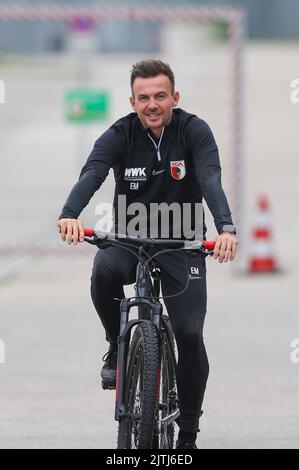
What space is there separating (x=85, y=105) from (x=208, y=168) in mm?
9569

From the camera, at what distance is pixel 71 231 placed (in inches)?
256

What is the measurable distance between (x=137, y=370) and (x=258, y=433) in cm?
178

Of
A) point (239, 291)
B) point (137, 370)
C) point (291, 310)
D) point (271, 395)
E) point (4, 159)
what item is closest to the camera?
point (137, 370)

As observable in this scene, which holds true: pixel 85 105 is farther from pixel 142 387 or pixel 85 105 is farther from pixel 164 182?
pixel 142 387

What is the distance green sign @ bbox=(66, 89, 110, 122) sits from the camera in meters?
16.2

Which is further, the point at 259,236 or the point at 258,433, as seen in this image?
the point at 259,236

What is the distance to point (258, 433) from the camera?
8195 millimetres

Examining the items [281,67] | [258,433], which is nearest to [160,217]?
[258,433]

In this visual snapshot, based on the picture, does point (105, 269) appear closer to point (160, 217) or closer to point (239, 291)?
point (160, 217)

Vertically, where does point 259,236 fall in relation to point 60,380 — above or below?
above

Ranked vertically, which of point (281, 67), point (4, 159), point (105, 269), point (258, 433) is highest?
point (281, 67)

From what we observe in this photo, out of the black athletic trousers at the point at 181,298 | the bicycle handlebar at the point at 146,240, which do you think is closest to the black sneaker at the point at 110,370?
the black athletic trousers at the point at 181,298

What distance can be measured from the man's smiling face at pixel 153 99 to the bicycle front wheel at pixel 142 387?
92 cm

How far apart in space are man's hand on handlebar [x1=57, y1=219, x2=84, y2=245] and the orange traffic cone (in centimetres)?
867
